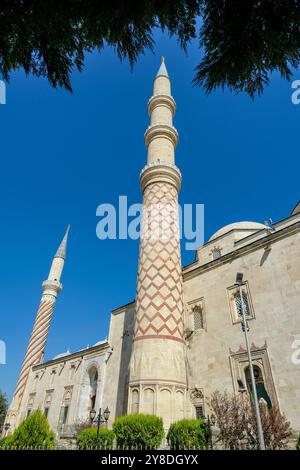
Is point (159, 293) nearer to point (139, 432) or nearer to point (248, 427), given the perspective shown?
point (139, 432)

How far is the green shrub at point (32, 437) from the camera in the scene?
862cm

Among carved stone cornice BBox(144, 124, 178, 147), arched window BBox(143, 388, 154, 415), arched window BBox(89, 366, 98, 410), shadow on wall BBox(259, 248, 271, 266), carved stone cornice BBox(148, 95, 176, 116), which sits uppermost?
carved stone cornice BBox(148, 95, 176, 116)

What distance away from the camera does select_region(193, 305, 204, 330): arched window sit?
45.7 feet

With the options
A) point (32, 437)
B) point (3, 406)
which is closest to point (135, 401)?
point (32, 437)

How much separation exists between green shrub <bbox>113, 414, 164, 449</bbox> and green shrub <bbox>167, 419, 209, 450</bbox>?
1.33 ft

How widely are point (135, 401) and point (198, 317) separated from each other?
5045 millimetres

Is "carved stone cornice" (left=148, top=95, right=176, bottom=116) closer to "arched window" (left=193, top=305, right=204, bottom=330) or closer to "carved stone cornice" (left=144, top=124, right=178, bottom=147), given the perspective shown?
"carved stone cornice" (left=144, top=124, right=178, bottom=147)

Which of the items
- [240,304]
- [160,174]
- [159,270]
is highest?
[160,174]

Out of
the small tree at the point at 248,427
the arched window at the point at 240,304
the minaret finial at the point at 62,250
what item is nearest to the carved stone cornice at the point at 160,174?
the arched window at the point at 240,304

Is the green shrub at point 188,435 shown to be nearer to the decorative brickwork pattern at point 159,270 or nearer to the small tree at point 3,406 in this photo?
the decorative brickwork pattern at point 159,270

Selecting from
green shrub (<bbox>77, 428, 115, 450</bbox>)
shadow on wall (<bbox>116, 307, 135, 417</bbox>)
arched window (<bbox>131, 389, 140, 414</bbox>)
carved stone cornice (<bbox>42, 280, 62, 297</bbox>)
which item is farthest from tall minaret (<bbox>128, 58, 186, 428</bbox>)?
carved stone cornice (<bbox>42, 280, 62, 297</bbox>)

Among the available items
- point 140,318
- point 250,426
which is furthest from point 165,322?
point 250,426

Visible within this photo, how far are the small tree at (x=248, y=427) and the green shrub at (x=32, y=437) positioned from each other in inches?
216

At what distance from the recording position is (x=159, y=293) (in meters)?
12.7
